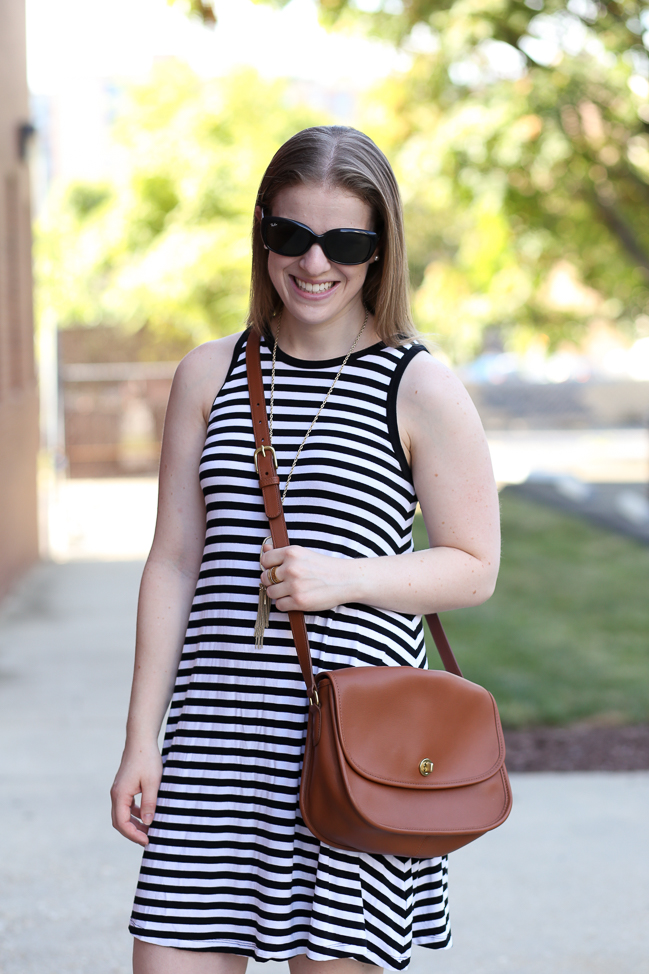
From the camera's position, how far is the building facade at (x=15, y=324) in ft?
28.3

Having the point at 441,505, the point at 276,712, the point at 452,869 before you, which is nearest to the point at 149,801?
the point at 276,712

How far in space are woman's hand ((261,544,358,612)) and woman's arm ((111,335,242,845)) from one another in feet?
0.85

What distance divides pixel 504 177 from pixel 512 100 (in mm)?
631

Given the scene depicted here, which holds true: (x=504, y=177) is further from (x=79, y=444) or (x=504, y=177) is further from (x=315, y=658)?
Answer: (x=79, y=444)

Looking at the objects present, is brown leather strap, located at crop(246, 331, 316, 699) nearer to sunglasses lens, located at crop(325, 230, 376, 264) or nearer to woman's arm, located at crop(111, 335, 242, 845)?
woman's arm, located at crop(111, 335, 242, 845)

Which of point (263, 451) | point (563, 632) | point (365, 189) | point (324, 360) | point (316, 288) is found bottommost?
point (563, 632)

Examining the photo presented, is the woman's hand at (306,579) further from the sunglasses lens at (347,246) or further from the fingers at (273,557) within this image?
the sunglasses lens at (347,246)

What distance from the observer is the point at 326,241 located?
1.75m

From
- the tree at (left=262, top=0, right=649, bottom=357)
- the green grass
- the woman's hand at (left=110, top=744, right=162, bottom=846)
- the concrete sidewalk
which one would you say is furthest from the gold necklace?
the tree at (left=262, top=0, right=649, bottom=357)

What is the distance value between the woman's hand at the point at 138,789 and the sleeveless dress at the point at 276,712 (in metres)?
0.02

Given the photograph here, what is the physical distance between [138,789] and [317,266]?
2.87 ft

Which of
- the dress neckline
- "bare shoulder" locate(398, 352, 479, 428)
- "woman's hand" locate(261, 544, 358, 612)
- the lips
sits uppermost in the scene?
the lips

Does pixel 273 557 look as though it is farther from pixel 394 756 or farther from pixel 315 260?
pixel 315 260

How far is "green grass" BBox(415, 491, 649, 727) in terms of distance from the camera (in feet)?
19.4
